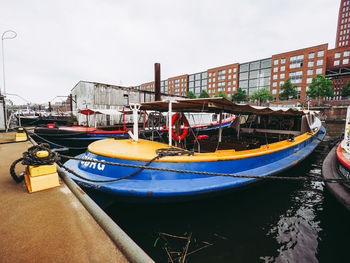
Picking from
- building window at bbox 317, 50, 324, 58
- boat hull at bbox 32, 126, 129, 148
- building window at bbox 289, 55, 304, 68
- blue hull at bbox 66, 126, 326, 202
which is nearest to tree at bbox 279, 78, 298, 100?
building window at bbox 289, 55, 304, 68

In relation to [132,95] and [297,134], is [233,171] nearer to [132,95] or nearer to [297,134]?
[297,134]

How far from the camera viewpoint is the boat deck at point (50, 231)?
1456 millimetres

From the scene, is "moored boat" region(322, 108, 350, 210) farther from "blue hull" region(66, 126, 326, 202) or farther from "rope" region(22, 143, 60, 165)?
"rope" region(22, 143, 60, 165)

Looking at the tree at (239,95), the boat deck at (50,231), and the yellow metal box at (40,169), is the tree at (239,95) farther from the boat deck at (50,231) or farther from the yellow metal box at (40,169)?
the boat deck at (50,231)

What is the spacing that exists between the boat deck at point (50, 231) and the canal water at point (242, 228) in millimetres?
1810

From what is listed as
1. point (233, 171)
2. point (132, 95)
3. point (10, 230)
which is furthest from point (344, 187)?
point (132, 95)

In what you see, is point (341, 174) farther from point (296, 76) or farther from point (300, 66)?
point (300, 66)

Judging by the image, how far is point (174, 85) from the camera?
87250mm

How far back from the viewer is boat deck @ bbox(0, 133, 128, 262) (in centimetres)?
146

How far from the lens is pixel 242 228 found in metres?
3.74

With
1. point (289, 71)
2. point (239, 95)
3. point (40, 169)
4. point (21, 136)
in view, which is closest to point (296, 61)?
point (289, 71)

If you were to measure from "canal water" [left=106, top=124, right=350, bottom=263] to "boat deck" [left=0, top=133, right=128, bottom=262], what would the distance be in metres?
1.81

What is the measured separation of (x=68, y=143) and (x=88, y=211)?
374 inches

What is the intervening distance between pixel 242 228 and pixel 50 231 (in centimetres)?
376
